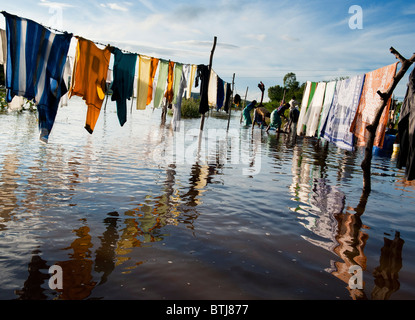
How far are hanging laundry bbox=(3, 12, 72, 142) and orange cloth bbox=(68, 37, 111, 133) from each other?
594mm

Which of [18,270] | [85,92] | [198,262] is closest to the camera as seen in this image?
[18,270]

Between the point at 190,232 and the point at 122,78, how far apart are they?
17.2 ft

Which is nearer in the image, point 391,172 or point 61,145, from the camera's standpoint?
point 61,145

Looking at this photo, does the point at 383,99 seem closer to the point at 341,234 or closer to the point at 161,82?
the point at 341,234

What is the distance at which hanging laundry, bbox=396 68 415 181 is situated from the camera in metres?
5.09

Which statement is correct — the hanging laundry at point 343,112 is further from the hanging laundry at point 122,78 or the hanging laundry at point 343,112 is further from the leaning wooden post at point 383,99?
the hanging laundry at point 122,78

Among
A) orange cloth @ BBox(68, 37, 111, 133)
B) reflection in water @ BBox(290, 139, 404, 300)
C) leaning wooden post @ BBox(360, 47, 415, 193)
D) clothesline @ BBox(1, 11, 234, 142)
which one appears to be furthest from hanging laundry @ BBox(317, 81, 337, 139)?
orange cloth @ BBox(68, 37, 111, 133)

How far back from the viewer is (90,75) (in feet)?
22.9

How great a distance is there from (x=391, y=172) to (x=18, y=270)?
11.3m

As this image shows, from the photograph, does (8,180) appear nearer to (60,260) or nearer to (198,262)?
(60,260)

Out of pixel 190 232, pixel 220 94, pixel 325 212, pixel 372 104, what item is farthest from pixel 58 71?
pixel 220 94

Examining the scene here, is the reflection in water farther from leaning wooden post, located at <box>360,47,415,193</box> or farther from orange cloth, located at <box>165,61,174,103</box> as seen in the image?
orange cloth, located at <box>165,61,174,103</box>
